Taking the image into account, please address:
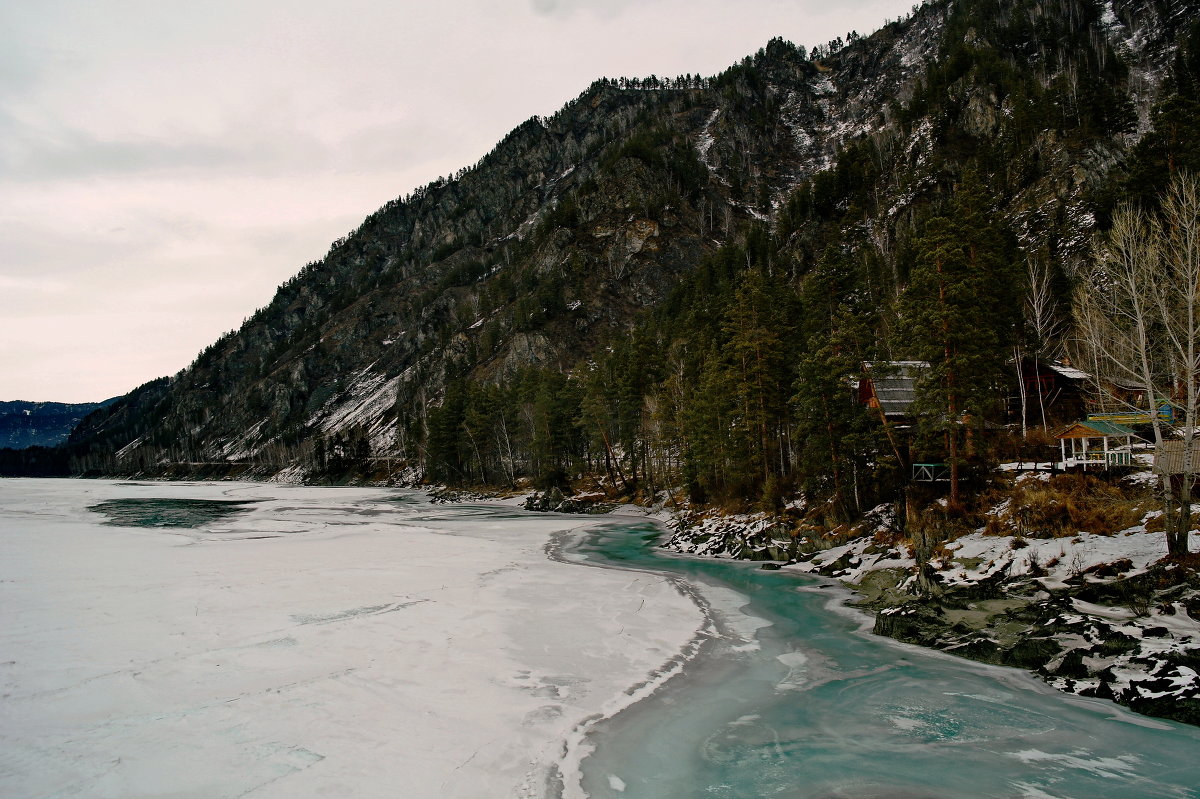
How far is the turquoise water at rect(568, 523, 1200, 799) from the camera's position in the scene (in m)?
8.04

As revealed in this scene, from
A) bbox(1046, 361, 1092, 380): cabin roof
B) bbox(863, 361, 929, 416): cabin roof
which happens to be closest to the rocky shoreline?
bbox(863, 361, 929, 416): cabin roof

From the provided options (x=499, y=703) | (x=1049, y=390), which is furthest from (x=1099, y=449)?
(x=499, y=703)

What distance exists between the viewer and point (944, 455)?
84.5 ft

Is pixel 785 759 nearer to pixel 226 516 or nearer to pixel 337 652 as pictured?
pixel 337 652

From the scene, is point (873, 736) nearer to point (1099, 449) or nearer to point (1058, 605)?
point (1058, 605)

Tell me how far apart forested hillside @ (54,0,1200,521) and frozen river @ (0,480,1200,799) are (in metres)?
14.2

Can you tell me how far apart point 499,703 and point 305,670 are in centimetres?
370

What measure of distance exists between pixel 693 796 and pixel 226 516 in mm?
54594

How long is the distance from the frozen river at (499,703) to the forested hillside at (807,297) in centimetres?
1417

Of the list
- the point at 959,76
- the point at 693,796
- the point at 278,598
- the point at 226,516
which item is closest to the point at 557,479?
the point at 226,516

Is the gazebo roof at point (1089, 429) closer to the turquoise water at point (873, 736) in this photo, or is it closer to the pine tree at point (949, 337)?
the pine tree at point (949, 337)

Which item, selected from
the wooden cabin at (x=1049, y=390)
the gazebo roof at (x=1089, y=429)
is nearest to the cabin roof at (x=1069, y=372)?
the wooden cabin at (x=1049, y=390)

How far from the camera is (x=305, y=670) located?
10688mm

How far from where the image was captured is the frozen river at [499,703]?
7.61m
